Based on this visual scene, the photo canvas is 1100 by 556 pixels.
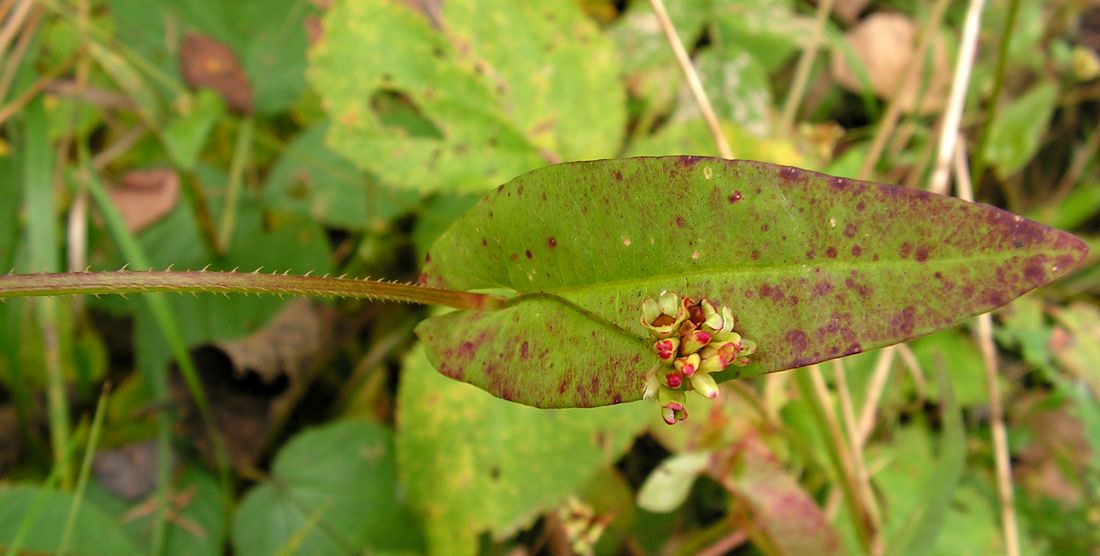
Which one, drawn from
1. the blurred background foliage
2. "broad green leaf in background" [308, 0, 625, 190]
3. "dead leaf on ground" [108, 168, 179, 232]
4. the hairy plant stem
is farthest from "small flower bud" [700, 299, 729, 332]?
"dead leaf on ground" [108, 168, 179, 232]

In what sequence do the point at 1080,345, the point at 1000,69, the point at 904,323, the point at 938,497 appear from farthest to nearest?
the point at 1080,345 → the point at 1000,69 → the point at 938,497 → the point at 904,323

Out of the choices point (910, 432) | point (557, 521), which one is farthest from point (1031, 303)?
point (557, 521)

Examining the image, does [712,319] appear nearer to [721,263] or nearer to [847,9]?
[721,263]

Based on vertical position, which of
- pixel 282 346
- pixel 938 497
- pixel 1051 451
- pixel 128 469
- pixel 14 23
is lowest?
pixel 1051 451

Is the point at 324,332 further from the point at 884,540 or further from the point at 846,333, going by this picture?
the point at 846,333

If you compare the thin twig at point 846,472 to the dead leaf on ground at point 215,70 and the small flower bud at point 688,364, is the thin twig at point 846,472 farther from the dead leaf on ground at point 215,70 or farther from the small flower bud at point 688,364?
the dead leaf on ground at point 215,70

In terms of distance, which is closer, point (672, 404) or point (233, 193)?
point (672, 404)

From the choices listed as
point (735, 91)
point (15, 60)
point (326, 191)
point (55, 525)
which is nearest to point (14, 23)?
point (15, 60)
